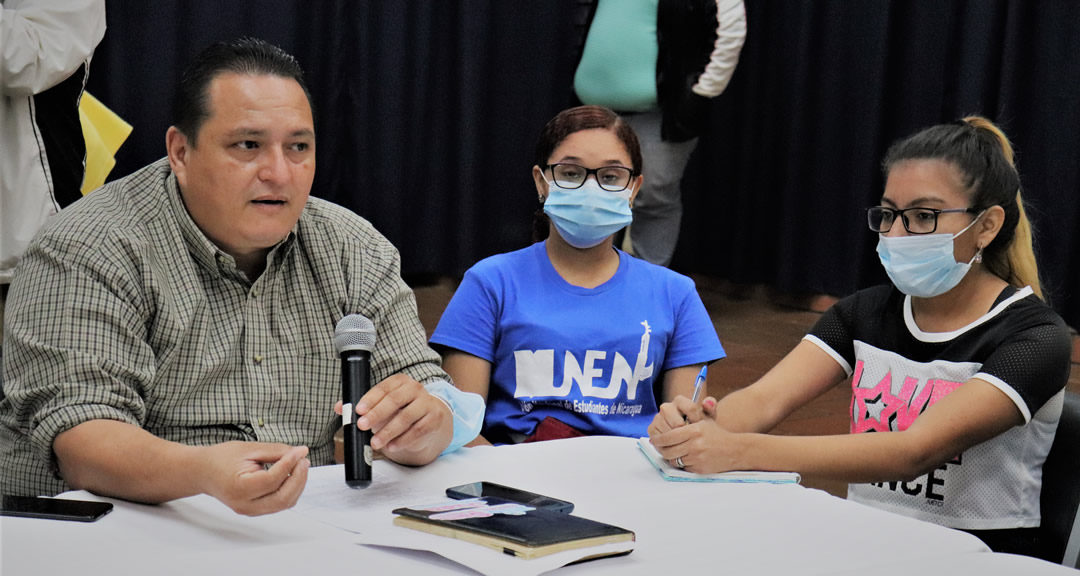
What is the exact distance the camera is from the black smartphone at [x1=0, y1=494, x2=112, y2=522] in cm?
120

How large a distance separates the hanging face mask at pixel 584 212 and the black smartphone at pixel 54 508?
128 cm

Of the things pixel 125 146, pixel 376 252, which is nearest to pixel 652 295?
pixel 376 252

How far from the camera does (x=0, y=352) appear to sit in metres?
1.61

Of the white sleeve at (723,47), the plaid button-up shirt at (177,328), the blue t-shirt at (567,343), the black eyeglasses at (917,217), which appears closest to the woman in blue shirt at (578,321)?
the blue t-shirt at (567,343)

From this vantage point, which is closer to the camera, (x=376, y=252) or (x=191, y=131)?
(x=191, y=131)

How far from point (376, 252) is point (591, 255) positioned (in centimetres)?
61

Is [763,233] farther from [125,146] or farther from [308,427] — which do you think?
[308,427]

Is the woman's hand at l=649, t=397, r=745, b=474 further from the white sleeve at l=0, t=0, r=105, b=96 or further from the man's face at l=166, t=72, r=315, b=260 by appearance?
the white sleeve at l=0, t=0, r=105, b=96

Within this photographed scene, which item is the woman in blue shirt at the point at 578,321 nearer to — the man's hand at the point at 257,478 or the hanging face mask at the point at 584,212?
the hanging face mask at the point at 584,212

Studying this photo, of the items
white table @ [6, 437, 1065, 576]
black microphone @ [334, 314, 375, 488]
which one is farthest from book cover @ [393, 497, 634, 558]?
black microphone @ [334, 314, 375, 488]

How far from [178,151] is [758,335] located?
3.85 m

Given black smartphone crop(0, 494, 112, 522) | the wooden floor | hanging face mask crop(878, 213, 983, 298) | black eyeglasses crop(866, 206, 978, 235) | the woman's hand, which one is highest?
black eyeglasses crop(866, 206, 978, 235)

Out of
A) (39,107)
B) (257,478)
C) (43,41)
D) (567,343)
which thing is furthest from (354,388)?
(39,107)

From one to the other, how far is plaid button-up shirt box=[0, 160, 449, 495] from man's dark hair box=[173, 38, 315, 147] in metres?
0.11
